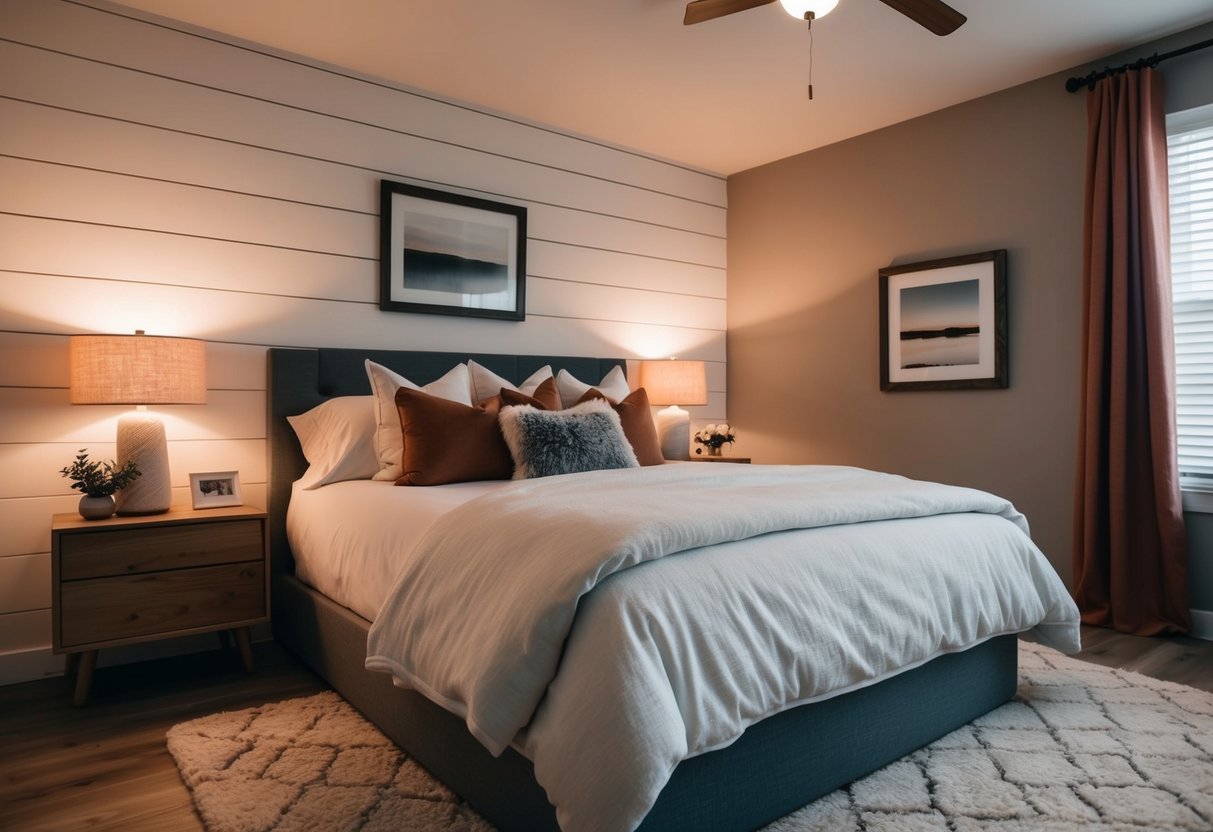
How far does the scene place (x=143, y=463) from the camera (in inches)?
109

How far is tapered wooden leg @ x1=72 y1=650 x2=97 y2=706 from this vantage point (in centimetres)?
254

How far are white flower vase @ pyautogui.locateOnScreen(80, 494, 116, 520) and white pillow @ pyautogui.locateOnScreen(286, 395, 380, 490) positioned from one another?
2.17 feet

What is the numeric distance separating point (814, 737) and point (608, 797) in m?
0.70

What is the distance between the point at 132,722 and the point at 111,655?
0.66 meters

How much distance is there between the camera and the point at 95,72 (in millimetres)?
2920

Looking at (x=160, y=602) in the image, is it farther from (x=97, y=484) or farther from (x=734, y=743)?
(x=734, y=743)

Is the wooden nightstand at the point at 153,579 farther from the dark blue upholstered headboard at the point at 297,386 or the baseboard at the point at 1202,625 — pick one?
the baseboard at the point at 1202,625

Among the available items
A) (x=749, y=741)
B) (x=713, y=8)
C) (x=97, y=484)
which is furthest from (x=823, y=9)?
(x=97, y=484)

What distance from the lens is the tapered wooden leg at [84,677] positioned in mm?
2541

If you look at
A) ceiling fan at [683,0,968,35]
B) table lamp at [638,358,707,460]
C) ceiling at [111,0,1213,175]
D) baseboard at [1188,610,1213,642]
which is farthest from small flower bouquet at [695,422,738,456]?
ceiling fan at [683,0,968,35]

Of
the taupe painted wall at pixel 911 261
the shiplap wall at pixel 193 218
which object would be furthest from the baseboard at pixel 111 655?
the taupe painted wall at pixel 911 261

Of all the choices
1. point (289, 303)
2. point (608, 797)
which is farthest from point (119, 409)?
point (608, 797)

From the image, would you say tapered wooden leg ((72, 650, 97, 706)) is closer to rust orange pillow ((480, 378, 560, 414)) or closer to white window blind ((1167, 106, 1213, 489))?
rust orange pillow ((480, 378, 560, 414))

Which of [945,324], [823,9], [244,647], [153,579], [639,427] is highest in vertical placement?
[823,9]
